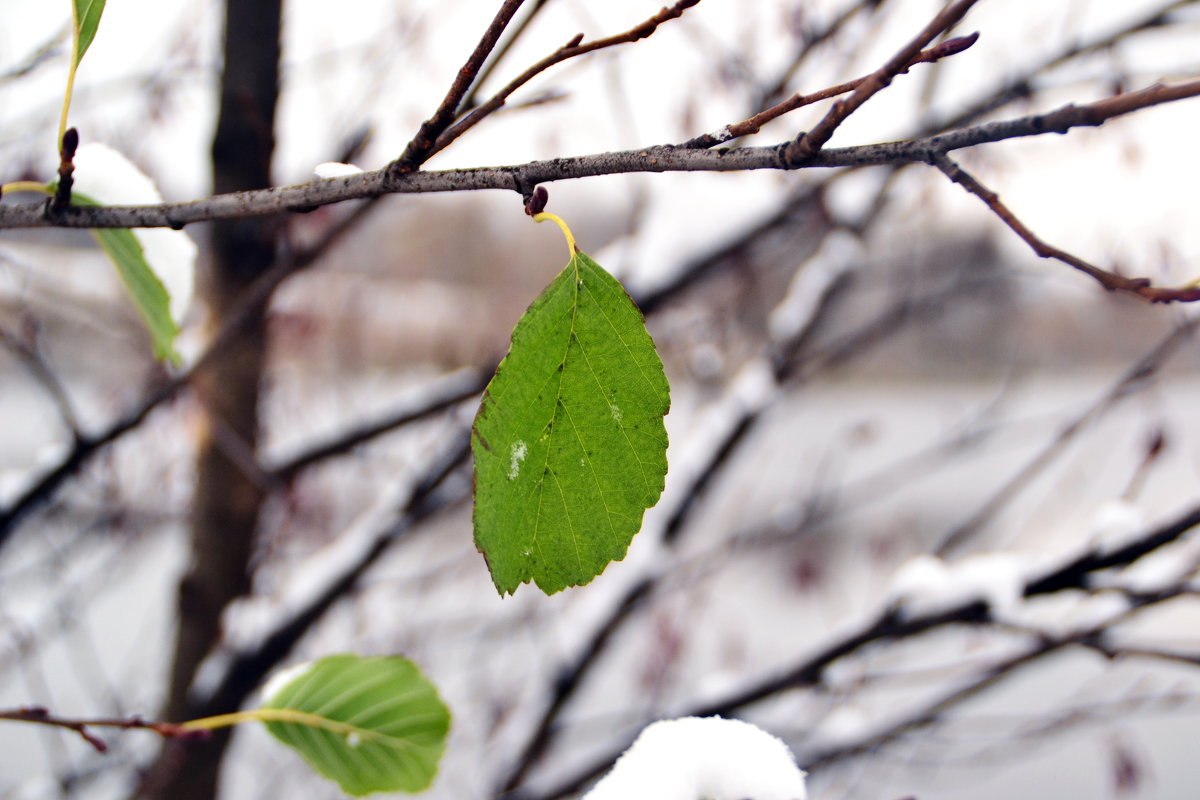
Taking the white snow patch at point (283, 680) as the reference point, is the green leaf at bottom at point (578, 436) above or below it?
above

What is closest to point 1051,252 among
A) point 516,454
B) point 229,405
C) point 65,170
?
point 516,454

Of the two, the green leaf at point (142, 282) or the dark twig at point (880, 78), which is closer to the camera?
the dark twig at point (880, 78)

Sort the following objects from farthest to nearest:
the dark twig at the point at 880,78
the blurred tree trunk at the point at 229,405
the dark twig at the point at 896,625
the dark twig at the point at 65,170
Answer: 1. the blurred tree trunk at the point at 229,405
2. the dark twig at the point at 896,625
3. the dark twig at the point at 65,170
4. the dark twig at the point at 880,78

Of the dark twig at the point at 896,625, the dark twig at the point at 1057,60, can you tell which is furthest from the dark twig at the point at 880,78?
the dark twig at the point at 1057,60

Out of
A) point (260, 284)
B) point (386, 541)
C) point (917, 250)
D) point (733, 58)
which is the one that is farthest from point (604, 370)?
point (917, 250)

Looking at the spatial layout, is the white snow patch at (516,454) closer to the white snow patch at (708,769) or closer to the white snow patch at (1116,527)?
the white snow patch at (708,769)

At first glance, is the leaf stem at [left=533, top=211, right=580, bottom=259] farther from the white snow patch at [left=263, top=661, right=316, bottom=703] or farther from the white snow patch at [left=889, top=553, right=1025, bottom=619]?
the white snow patch at [left=889, top=553, right=1025, bottom=619]

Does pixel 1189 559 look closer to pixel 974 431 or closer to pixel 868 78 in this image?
pixel 974 431

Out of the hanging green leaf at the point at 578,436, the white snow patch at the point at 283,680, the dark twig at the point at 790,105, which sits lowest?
the white snow patch at the point at 283,680
